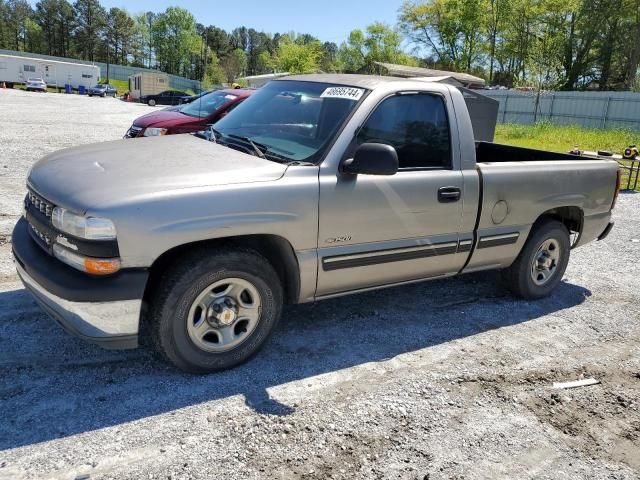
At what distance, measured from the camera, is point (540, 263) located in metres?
5.09

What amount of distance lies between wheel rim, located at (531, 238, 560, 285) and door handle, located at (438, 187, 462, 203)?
55.1 inches

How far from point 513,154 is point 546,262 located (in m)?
1.22

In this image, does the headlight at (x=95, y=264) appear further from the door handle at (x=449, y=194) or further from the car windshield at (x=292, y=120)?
the door handle at (x=449, y=194)

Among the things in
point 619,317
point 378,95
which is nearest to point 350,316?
point 378,95

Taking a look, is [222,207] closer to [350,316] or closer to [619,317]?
[350,316]

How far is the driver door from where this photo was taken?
141 inches

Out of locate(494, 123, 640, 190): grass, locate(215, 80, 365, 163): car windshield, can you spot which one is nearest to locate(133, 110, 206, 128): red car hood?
locate(215, 80, 365, 163): car windshield

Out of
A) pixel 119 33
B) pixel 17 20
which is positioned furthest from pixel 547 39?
pixel 17 20

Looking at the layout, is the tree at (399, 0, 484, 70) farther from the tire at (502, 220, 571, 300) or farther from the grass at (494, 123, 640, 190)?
the tire at (502, 220, 571, 300)

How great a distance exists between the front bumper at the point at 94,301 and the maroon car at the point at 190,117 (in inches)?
245

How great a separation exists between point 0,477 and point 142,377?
0.99m

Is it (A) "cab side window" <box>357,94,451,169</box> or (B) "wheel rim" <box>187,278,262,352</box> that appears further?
(A) "cab side window" <box>357,94,451,169</box>

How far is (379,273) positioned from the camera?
3904 mm

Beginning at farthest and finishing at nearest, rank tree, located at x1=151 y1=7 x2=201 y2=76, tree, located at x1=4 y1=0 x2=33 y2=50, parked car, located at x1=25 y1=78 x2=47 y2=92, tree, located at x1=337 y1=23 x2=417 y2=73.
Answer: tree, located at x1=151 y1=7 x2=201 y2=76
tree, located at x1=4 y1=0 x2=33 y2=50
tree, located at x1=337 y1=23 x2=417 y2=73
parked car, located at x1=25 y1=78 x2=47 y2=92
